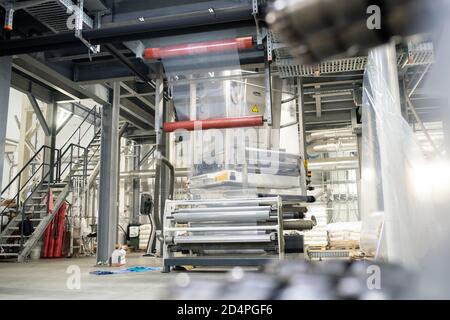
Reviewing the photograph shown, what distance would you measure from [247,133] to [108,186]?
228 centimetres

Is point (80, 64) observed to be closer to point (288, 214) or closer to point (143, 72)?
point (143, 72)

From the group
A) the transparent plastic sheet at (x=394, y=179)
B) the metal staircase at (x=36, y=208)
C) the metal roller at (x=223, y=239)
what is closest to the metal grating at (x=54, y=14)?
the metal roller at (x=223, y=239)

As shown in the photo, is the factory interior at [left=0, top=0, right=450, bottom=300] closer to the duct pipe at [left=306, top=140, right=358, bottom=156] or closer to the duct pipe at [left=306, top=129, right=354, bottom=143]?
the duct pipe at [left=306, top=129, right=354, bottom=143]

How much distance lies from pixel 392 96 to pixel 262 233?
1.68m

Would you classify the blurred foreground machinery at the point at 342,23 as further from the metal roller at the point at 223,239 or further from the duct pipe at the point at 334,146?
the duct pipe at the point at 334,146

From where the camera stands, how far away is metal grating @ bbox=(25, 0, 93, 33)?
111 inches

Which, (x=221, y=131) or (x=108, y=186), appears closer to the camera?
(x=221, y=131)

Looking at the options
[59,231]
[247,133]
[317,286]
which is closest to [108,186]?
[247,133]

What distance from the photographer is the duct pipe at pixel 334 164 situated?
906 centimetres

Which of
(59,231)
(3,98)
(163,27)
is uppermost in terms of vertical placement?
(163,27)

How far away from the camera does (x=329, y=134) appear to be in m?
7.99
